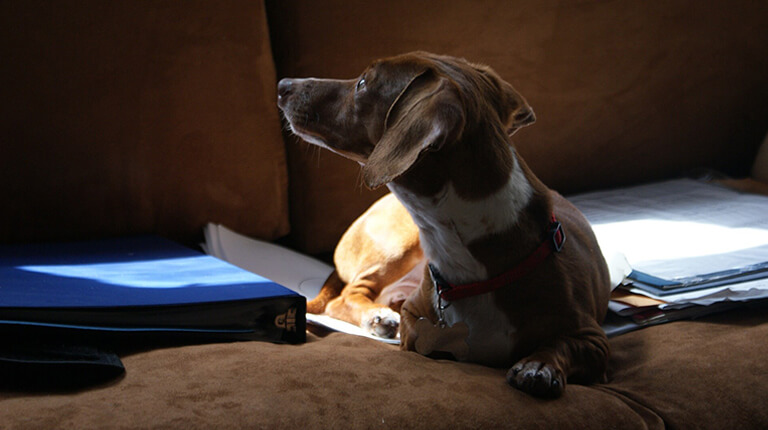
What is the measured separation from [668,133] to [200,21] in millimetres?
1782

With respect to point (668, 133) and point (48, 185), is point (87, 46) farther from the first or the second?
point (668, 133)

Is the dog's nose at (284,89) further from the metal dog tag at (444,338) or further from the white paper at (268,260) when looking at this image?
the white paper at (268,260)

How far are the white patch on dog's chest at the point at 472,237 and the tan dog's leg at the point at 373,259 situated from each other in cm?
51

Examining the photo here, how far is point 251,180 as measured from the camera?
6.80 feet

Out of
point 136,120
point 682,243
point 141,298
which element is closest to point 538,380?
point 141,298

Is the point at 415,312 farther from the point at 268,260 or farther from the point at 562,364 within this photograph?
the point at 268,260

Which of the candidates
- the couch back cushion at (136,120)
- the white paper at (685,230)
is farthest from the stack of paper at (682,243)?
the couch back cushion at (136,120)

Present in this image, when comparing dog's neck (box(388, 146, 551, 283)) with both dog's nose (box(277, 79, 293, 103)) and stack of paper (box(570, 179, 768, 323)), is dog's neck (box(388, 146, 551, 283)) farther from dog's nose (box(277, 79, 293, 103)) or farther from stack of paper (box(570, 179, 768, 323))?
stack of paper (box(570, 179, 768, 323))

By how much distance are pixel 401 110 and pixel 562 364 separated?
0.47 meters

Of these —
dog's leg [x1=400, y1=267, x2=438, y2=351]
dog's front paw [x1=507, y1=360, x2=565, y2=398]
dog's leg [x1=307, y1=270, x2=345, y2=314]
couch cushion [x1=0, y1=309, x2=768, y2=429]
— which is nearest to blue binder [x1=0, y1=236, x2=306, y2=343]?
couch cushion [x1=0, y1=309, x2=768, y2=429]

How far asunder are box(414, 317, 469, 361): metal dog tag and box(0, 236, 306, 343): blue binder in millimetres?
227

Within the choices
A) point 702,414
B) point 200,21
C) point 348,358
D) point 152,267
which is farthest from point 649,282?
point 200,21

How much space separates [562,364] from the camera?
45.9 inches

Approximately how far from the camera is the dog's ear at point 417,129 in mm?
1036
